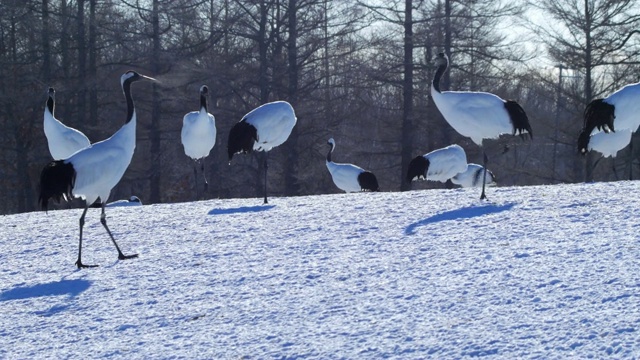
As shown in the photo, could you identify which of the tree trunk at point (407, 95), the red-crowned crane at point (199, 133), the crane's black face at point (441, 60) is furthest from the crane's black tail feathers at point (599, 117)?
the tree trunk at point (407, 95)

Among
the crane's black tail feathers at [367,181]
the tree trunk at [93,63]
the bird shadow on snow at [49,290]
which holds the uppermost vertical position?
the tree trunk at [93,63]

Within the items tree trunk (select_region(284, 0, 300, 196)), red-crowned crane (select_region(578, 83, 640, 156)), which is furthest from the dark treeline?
red-crowned crane (select_region(578, 83, 640, 156))

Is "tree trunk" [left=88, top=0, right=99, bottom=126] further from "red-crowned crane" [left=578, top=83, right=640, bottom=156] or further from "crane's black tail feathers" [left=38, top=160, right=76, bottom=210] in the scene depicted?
"crane's black tail feathers" [left=38, top=160, right=76, bottom=210]

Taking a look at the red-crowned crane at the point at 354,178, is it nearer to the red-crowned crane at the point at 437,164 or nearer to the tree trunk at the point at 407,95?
the red-crowned crane at the point at 437,164

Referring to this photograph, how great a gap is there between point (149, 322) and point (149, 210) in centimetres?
579

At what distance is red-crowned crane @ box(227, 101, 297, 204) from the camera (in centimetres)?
1266

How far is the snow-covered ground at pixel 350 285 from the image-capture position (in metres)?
4.94

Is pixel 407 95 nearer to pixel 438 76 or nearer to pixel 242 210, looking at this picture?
pixel 438 76

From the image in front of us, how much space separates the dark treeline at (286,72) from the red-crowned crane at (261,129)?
1173cm

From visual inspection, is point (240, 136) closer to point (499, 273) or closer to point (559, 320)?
point (499, 273)

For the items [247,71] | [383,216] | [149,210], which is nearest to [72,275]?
[383,216]

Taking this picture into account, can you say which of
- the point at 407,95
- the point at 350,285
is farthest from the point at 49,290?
the point at 407,95

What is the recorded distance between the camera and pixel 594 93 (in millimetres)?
24281

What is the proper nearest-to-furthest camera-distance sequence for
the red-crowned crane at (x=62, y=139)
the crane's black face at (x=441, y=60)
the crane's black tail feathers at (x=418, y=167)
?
the crane's black face at (x=441, y=60), the red-crowned crane at (x=62, y=139), the crane's black tail feathers at (x=418, y=167)
